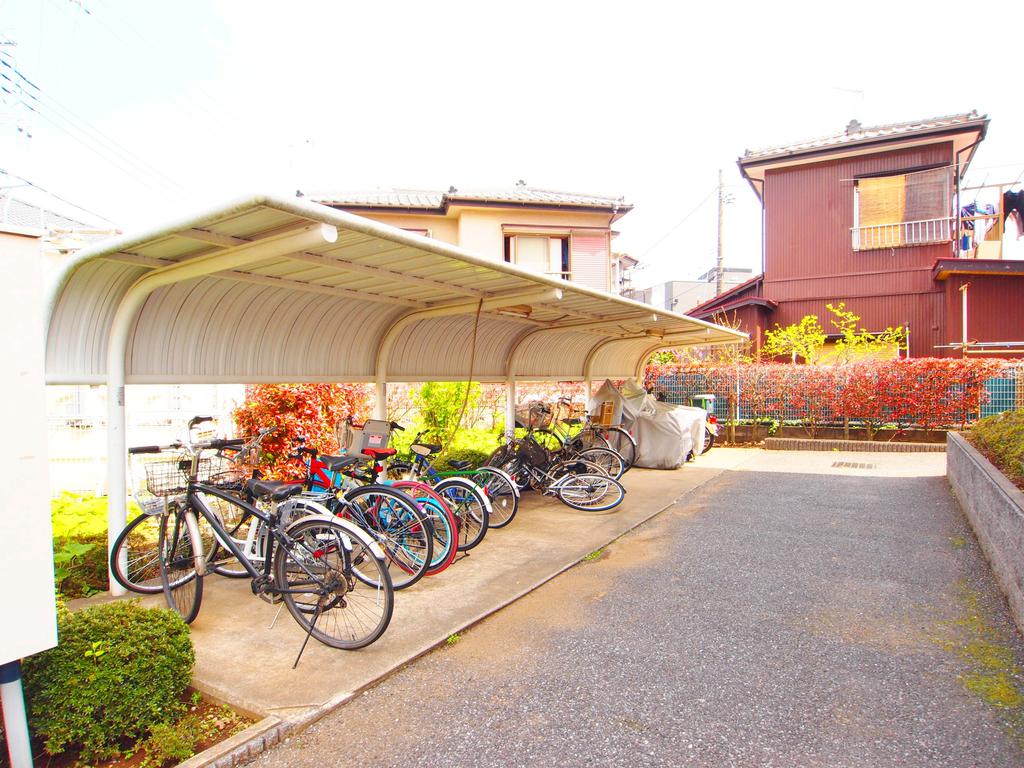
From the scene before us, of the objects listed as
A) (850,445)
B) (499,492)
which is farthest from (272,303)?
(850,445)

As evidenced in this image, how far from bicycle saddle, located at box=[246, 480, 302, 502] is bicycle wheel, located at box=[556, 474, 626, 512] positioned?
360cm

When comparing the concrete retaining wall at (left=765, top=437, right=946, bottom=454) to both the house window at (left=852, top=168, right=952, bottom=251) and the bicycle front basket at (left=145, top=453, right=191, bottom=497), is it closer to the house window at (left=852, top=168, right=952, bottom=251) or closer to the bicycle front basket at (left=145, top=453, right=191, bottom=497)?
the house window at (left=852, top=168, right=952, bottom=251)

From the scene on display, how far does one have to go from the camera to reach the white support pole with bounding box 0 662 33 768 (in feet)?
6.82

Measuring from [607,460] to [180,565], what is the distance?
5444 millimetres

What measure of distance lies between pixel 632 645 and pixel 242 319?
3.88m

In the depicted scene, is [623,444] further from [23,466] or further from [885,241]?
[885,241]

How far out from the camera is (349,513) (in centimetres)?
394

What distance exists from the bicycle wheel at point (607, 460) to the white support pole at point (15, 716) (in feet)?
19.8

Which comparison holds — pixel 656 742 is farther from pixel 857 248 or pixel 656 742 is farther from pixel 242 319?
pixel 857 248

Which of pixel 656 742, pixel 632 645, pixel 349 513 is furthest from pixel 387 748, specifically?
pixel 349 513

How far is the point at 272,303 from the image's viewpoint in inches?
196

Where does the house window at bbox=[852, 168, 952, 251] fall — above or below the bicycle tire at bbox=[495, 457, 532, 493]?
above

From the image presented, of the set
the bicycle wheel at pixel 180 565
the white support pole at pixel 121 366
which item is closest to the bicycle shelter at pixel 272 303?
the white support pole at pixel 121 366

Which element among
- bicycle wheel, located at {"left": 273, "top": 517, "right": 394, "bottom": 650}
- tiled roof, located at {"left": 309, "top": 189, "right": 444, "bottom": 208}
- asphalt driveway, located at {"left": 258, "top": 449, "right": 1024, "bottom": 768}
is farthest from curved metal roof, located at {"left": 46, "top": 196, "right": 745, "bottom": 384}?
tiled roof, located at {"left": 309, "top": 189, "right": 444, "bottom": 208}
